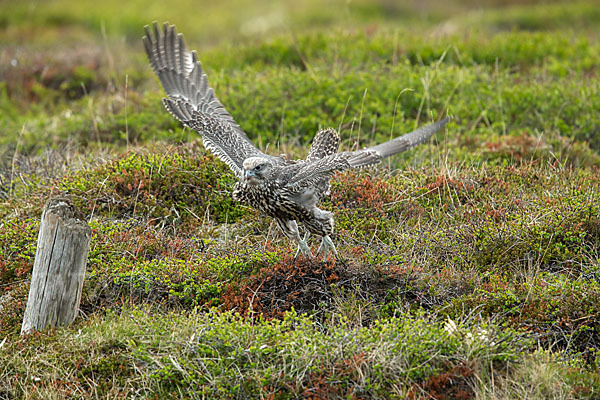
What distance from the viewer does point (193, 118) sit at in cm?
Answer: 729

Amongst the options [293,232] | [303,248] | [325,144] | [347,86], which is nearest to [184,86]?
[325,144]

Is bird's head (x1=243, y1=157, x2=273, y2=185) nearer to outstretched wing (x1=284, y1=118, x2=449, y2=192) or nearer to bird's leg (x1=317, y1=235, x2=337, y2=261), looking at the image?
outstretched wing (x1=284, y1=118, x2=449, y2=192)

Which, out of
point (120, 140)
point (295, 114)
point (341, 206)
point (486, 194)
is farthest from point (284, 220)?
point (120, 140)

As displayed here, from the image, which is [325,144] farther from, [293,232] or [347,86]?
[347,86]

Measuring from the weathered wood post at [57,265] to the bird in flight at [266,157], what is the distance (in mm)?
1530

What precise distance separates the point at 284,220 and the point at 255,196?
1.46 ft

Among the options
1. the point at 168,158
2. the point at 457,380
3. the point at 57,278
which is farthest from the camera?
the point at 168,158

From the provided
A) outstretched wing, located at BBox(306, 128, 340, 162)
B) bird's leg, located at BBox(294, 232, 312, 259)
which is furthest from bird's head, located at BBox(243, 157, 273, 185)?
outstretched wing, located at BBox(306, 128, 340, 162)

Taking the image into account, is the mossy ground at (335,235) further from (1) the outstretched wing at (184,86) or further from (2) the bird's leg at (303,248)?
(1) the outstretched wing at (184,86)

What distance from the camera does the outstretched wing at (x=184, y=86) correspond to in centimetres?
725

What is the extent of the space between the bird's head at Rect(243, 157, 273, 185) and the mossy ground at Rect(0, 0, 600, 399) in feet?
3.35

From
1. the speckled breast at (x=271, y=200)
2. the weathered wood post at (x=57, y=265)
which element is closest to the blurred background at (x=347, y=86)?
the speckled breast at (x=271, y=200)

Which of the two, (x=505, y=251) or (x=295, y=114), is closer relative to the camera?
(x=505, y=251)

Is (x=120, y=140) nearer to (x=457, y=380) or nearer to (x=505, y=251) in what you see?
(x=505, y=251)
